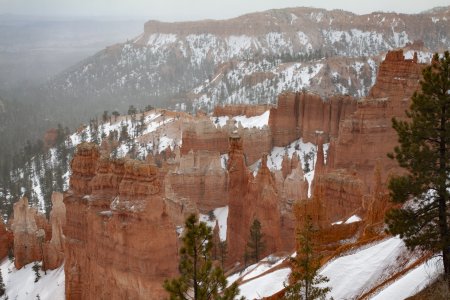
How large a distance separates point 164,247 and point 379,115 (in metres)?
26.4

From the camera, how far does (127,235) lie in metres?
24.2

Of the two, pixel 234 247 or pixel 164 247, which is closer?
pixel 164 247

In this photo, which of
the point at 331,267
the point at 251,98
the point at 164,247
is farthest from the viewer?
the point at 251,98

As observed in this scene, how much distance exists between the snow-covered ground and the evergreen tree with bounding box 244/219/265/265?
1134 centimetres

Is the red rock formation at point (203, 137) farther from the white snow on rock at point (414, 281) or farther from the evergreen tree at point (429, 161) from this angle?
the evergreen tree at point (429, 161)

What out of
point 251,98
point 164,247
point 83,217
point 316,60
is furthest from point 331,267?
point 316,60

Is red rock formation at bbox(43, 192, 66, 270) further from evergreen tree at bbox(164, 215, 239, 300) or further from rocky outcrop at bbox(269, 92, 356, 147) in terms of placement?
rocky outcrop at bbox(269, 92, 356, 147)

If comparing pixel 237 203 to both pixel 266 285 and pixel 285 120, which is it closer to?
pixel 266 285

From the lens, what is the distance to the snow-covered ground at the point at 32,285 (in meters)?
31.6

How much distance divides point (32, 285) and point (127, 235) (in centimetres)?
1315

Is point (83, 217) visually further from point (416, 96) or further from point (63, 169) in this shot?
point (63, 169)

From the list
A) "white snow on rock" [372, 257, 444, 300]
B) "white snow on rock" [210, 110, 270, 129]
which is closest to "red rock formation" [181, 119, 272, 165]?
"white snow on rock" [210, 110, 270, 129]

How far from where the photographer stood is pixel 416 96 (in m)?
14.6

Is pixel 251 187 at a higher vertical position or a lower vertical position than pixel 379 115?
lower
